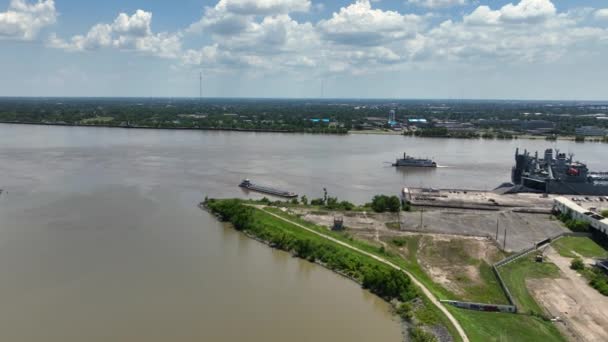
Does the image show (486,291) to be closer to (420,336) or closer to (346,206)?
(420,336)

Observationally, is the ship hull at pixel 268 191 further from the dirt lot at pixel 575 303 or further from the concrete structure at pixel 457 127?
the concrete structure at pixel 457 127

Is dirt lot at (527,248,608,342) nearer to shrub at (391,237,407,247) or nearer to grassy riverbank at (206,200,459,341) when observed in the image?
grassy riverbank at (206,200,459,341)

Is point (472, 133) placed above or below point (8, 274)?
above

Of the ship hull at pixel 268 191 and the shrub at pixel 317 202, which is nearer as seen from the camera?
the shrub at pixel 317 202

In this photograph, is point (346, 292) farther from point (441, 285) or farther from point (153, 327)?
point (153, 327)

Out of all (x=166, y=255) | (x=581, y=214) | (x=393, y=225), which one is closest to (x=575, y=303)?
(x=393, y=225)

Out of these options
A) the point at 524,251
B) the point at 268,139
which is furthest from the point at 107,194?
the point at 268,139

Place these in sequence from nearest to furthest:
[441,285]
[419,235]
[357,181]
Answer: [441,285] → [419,235] → [357,181]

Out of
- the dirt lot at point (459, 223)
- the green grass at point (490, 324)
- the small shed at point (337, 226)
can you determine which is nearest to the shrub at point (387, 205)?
the dirt lot at point (459, 223)
